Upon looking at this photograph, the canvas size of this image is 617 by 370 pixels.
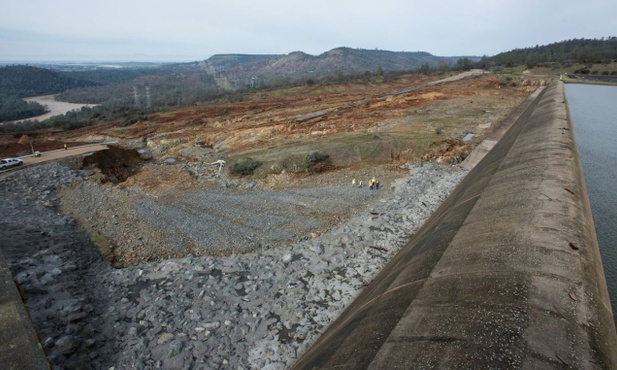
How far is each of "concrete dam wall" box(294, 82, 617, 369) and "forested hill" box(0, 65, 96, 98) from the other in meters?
194

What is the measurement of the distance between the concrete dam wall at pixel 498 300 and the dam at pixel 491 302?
0.06ft

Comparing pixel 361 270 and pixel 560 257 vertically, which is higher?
pixel 560 257

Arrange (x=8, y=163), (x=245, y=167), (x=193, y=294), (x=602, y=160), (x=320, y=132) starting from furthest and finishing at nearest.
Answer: (x=320, y=132) → (x=602, y=160) → (x=8, y=163) → (x=245, y=167) → (x=193, y=294)

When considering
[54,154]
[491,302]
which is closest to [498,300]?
[491,302]

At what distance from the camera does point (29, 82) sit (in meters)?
163

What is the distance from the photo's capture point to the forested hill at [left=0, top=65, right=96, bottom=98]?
152 metres

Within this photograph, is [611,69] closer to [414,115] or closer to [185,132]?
[414,115]

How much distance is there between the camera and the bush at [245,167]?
23.0 metres

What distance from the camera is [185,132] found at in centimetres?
3756

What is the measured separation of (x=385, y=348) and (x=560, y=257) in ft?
14.9

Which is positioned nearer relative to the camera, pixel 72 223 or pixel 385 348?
pixel 385 348

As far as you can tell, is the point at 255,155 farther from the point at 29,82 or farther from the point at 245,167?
the point at 29,82

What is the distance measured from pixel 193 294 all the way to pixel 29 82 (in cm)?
21195

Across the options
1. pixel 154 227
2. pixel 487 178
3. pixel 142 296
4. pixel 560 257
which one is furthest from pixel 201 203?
pixel 560 257
